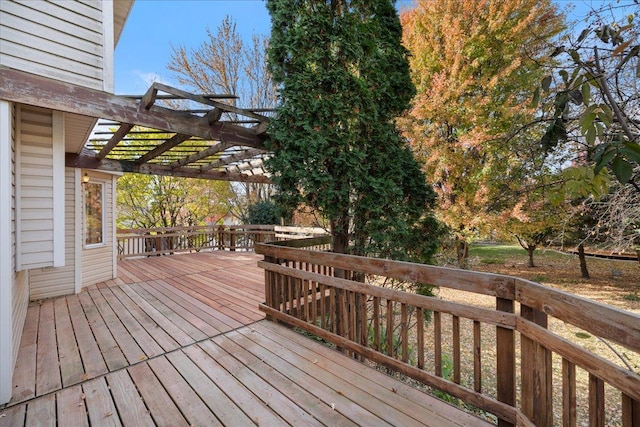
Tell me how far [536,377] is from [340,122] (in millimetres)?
2673

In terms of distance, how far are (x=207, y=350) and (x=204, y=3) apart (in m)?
11.4

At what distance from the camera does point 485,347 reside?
17.8ft

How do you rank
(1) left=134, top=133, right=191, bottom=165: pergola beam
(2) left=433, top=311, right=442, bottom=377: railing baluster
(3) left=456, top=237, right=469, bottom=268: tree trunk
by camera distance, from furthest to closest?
(3) left=456, top=237, right=469, bottom=268: tree trunk < (1) left=134, top=133, right=191, bottom=165: pergola beam < (2) left=433, top=311, right=442, bottom=377: railing baluster

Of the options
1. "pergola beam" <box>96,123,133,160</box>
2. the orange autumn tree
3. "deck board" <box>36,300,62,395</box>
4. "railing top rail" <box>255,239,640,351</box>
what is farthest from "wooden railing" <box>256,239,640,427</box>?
the orange autumn tree

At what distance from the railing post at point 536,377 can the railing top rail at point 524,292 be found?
108mm

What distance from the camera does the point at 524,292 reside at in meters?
1.56

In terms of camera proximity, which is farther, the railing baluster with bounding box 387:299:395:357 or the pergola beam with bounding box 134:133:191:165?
the pergola beam with bounding box 134:133:191:165

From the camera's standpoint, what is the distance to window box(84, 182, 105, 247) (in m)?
5.13

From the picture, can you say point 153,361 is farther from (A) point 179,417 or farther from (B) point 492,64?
(B) point 492,64

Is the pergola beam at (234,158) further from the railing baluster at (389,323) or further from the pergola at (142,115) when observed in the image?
the railing baluster at (389,323)

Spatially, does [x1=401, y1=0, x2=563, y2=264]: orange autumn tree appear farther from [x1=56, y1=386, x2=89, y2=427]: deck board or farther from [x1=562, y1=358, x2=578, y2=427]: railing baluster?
[x1=56, y1=386, x2=89, y2=427]: deck board

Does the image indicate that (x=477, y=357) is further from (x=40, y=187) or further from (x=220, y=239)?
(x=220, y=239)

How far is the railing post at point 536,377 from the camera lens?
4.83 feet

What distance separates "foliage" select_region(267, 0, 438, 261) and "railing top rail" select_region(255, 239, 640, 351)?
0.86 metres
